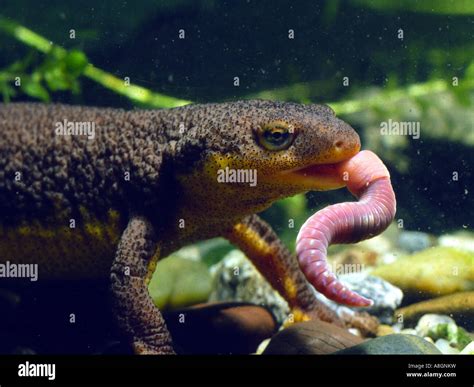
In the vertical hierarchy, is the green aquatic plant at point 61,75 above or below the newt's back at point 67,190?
above

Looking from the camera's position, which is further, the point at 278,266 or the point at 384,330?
the point at 278,266

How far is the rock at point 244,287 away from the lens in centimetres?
424

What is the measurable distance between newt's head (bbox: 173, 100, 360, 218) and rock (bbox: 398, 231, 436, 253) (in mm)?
2171

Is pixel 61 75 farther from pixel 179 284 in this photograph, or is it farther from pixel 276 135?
pixel 276 135

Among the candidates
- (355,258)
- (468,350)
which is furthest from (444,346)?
(355,258)

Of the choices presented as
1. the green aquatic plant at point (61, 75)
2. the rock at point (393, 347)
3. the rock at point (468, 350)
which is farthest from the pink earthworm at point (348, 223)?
the green aquatic plant at point (61, 75)

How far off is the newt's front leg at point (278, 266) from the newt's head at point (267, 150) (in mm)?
834

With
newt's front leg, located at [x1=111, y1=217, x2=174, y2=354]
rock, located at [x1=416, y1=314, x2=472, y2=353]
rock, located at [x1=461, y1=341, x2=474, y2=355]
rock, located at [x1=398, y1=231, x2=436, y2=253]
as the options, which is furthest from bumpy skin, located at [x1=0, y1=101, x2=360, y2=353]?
rock, located at [x1=398, y1=231, x2=436, y2=253]

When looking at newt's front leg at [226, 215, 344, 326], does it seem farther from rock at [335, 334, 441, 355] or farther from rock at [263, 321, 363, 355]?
rock at [335, 334, 441, 355]

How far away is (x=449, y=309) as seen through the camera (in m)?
3.52

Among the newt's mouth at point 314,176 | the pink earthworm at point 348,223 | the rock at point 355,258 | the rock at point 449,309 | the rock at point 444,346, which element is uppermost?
the newt's mouth at point 314,176

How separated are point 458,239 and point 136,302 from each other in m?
2.96

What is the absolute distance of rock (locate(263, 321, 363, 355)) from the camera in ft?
9.62

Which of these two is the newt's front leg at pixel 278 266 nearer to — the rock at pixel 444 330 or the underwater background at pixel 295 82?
the underwater background at pixel 295 82
